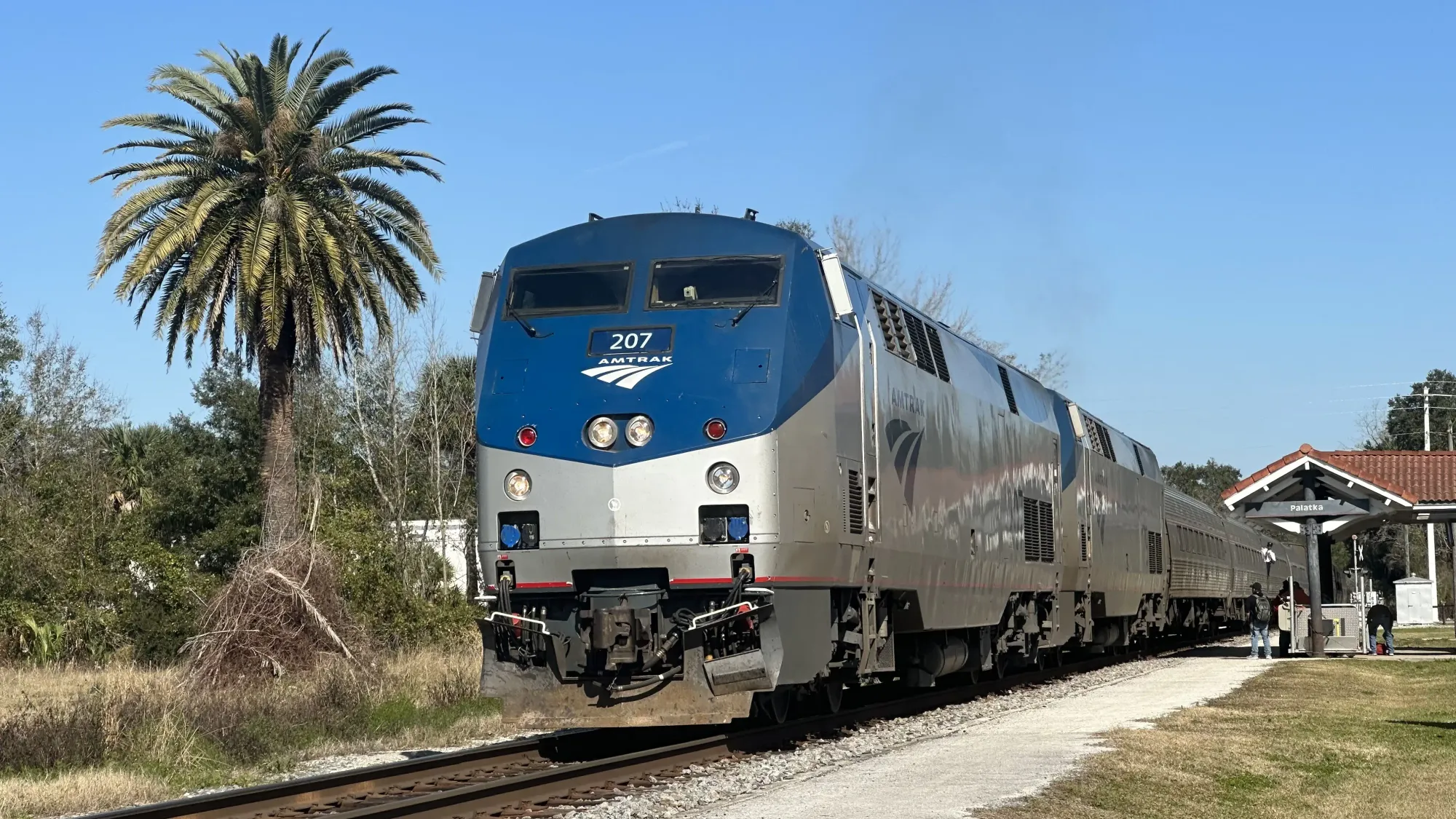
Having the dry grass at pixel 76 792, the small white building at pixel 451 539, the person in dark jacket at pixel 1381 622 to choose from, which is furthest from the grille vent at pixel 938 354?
the small white building at pixel 451 539

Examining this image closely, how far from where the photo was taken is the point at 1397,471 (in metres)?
35.5

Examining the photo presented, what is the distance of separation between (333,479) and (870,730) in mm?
25542

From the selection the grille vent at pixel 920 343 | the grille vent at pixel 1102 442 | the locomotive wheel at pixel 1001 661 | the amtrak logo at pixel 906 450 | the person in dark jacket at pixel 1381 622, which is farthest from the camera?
the person in dark jacket at pixel 1381 622

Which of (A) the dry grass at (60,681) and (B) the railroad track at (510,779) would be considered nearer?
(B) the railroad track at (510,779)

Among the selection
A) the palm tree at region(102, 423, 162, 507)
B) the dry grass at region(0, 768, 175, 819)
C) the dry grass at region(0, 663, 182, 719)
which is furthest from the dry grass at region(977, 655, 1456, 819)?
the palm tree at region(102, 423, 162, 507)

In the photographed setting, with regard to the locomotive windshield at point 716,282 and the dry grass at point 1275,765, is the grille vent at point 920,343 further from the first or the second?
the dry grass at point 1275,765

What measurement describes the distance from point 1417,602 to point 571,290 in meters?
59.8

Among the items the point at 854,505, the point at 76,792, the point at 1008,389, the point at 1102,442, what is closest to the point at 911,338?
the point at 854,505

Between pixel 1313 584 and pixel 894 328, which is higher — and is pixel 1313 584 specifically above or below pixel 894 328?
below

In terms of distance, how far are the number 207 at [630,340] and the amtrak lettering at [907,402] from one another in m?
3.28

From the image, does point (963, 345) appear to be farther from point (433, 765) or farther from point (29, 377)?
point (29, 377)

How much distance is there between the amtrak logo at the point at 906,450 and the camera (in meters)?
15.1

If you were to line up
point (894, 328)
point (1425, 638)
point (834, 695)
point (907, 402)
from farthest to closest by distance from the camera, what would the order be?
1. point (1425, 638)
2. point (834, 695)
3. point (894, 328)
4. point (907, 402)

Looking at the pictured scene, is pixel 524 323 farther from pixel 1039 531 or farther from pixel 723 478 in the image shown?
pixel 1039 531
